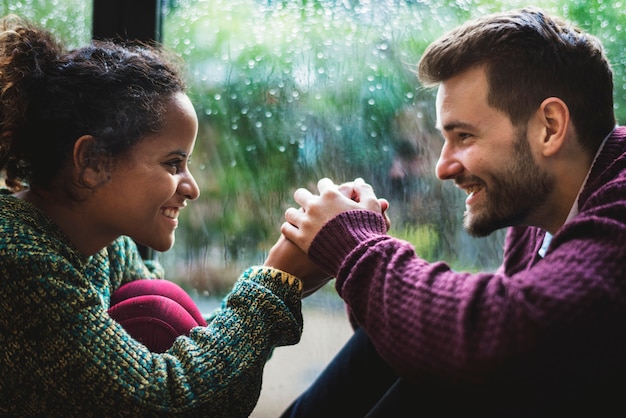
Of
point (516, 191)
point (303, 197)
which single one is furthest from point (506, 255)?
point (303, 197)

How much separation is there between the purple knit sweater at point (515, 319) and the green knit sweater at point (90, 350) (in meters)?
0.23

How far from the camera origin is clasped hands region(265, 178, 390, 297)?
1.13 m

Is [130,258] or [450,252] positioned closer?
[130,258]

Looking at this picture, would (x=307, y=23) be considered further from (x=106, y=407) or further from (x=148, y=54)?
(x=106, y=407)

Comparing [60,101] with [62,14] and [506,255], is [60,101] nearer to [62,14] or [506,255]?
[62,14]

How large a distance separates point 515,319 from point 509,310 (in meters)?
0.02

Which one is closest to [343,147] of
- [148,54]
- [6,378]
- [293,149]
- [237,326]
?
[293,149]

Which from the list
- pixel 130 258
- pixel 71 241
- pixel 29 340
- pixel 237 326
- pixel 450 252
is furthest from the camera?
pixel 450 252

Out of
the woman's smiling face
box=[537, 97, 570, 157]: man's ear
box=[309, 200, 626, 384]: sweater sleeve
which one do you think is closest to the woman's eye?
the woman's smiling face

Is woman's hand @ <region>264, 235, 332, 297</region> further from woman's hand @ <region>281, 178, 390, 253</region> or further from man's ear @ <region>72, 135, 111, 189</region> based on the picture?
man's ear @ <region>72, 135, 111, 189</region>

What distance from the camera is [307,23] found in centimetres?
162

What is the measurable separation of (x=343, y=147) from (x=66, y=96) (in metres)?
0.72

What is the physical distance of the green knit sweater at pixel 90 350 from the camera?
1001 millimetres

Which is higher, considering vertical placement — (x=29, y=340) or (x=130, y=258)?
(x=130, y=258)
